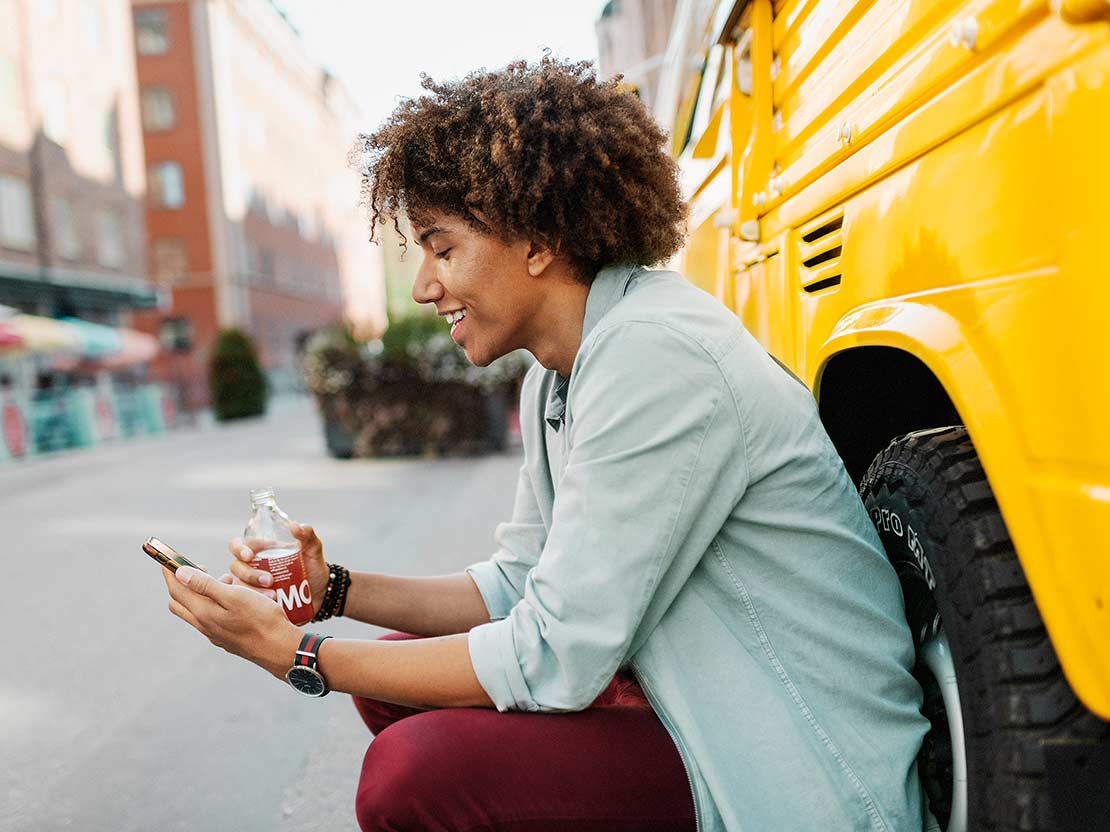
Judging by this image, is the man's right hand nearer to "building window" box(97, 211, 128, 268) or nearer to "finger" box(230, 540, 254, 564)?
"finger" box(230, 540, 254, 564)

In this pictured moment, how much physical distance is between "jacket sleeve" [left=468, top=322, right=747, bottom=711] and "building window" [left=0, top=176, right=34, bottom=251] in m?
25.0

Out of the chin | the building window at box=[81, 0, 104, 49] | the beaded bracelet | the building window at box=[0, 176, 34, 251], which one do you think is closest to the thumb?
the beaded bracelet

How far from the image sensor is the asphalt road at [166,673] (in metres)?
2.73

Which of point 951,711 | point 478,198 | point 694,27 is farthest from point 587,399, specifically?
point 694,27

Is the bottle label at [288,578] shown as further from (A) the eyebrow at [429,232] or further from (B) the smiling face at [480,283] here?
(A) the eyebrow at [429,232]

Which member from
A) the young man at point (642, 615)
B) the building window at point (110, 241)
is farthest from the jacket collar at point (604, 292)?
the building window at point (110, 241)

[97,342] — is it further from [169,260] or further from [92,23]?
[169,260]

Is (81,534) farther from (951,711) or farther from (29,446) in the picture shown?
(29,446)

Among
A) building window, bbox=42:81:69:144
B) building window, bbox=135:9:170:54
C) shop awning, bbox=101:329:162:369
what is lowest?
shop awning, bbox=101:329:162:369

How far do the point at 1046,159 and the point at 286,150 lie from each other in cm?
4768

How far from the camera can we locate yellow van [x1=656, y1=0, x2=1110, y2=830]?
3.30 feet

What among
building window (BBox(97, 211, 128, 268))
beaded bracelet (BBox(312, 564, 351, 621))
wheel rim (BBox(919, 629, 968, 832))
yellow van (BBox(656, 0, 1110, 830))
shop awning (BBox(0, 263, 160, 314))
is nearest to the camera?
yellow van (BBox(656, 0, 1110, 830))

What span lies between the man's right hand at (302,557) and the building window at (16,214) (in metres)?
24.2

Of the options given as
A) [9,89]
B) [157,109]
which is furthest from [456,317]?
[157,109]
